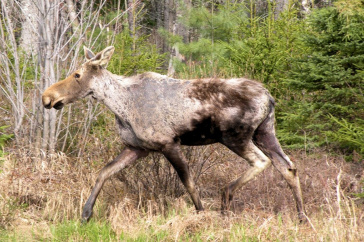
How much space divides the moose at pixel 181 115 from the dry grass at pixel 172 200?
0.38 meters

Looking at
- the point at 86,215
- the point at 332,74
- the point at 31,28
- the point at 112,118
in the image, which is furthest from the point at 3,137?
the point at 332,74

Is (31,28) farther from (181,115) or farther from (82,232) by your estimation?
(82,232)

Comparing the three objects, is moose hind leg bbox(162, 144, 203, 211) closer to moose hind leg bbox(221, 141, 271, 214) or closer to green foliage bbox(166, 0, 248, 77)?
moose hind leg bbox(221, 141, 271, 214)

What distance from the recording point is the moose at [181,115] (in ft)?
17.9

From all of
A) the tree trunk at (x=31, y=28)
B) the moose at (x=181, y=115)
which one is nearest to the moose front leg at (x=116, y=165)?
the moose at (x=181, y=115)

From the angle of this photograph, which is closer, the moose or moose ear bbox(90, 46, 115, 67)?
the moose

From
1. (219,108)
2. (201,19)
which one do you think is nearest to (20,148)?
(219,108)

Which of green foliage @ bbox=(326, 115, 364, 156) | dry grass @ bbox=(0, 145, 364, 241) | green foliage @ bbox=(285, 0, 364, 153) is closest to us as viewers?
dry grass @ bbox=(0, 145, 364, 241)

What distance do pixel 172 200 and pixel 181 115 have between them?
45.8 inches

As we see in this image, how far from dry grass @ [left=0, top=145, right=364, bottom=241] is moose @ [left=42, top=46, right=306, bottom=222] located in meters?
0.38

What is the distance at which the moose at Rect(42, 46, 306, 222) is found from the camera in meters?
5.44

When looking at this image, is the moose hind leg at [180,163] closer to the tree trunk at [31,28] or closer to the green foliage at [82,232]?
the green foliage at [82,232]

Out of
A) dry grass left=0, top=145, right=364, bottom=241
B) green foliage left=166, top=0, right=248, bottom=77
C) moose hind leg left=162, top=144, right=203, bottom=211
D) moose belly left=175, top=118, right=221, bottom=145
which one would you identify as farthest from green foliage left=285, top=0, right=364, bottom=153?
green foliage left=166, top=0, right=248, bottom=77

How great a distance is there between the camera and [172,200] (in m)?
6.02
